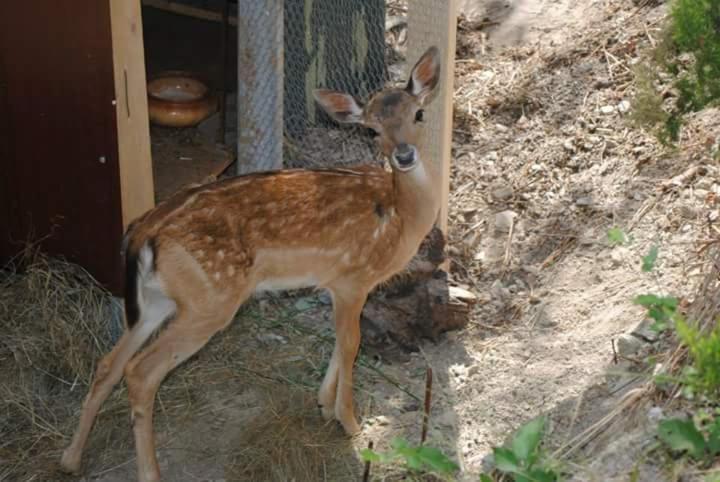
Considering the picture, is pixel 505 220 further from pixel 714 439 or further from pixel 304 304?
pixel 714 439

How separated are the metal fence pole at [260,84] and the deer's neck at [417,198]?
3.41 ft

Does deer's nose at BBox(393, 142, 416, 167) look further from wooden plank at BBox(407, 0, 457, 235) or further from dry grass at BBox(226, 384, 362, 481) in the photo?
dry grass at BBox(226, 384, 362, 481)

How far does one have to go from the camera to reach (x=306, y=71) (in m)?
7.67

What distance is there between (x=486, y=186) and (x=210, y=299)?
286 centimetres

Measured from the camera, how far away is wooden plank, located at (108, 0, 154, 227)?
20.2ft

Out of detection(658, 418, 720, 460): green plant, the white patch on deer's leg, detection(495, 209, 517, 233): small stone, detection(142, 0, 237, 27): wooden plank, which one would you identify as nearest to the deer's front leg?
the white patch on deer's leg

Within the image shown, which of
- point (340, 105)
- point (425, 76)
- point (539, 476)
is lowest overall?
point (539, 476)

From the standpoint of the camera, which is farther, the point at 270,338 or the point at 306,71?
the point at 306,71

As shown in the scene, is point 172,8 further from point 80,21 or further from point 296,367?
point 296,367

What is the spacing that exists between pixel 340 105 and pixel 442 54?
3.73 feet

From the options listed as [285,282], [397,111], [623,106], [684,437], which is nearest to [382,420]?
[285,282]

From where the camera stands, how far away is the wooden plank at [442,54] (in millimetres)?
6758

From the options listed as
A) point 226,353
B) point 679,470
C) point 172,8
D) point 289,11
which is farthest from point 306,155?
point 679,470

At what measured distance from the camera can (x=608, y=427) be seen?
16.8ft
